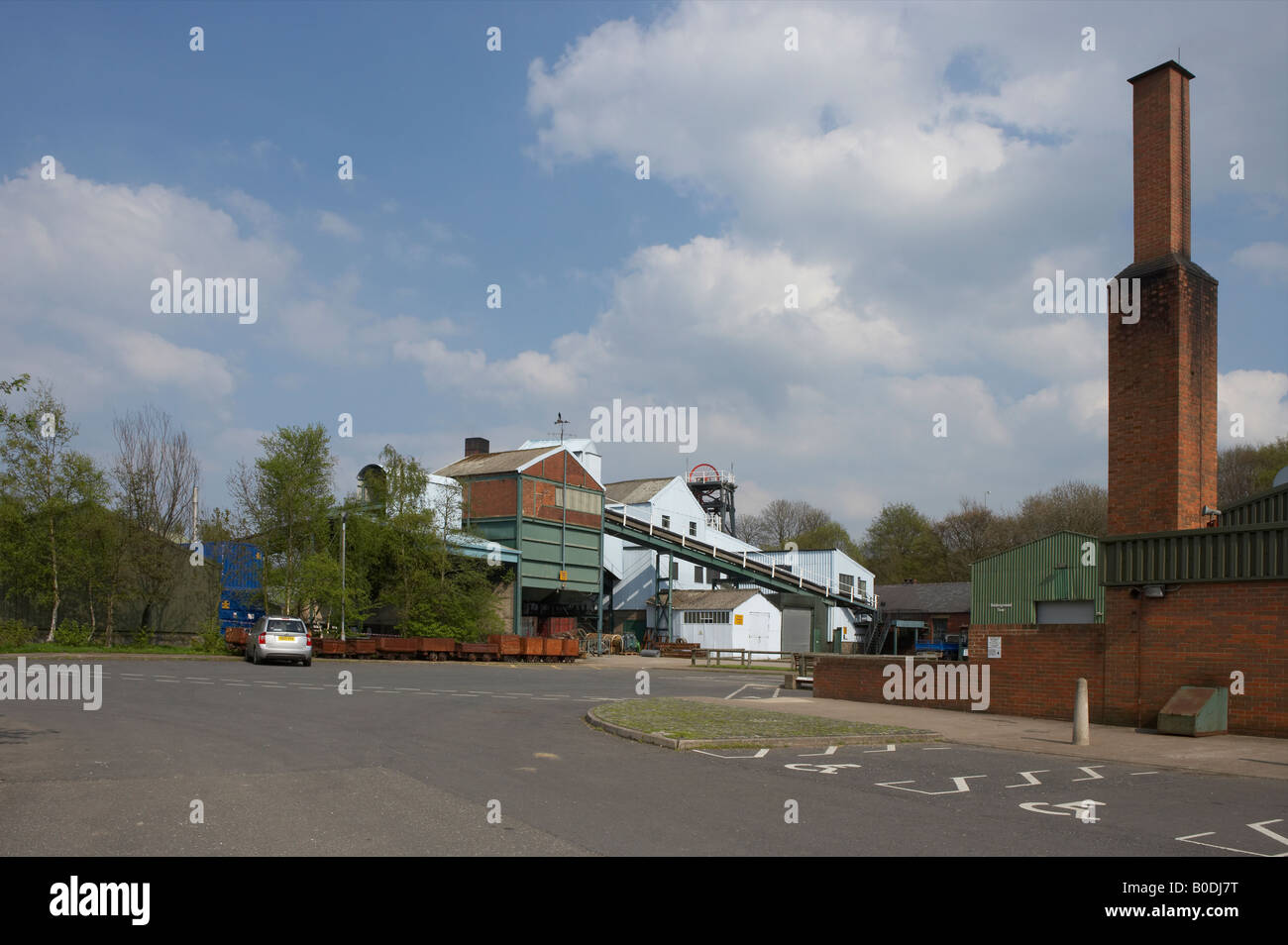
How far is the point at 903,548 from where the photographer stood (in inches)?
3720

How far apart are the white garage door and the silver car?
23330mm

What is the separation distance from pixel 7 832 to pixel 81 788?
189 cm

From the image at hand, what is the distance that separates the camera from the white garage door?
30.5 metres

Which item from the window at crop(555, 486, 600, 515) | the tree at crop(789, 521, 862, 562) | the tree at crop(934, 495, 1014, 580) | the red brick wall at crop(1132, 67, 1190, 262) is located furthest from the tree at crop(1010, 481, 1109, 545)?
the red brick wall at crop(1132, 67, 1190, 262)

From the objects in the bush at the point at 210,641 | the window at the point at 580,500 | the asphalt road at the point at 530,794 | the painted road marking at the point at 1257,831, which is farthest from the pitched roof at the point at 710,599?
the painted road marking at the point at 1257,831

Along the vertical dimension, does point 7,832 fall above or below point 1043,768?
above

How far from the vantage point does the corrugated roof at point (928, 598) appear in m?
66.3

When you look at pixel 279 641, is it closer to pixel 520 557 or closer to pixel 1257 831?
pixel 520 557

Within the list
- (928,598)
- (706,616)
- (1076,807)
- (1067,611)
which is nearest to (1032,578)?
(1067,611)

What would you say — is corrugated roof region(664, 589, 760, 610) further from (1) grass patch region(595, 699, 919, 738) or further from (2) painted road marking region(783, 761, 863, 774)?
(2) painted road marking region(783, 761, 863, 774)

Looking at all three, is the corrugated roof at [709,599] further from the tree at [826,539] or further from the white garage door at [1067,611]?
the tree at [826,539]

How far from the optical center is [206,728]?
13.7 metres
